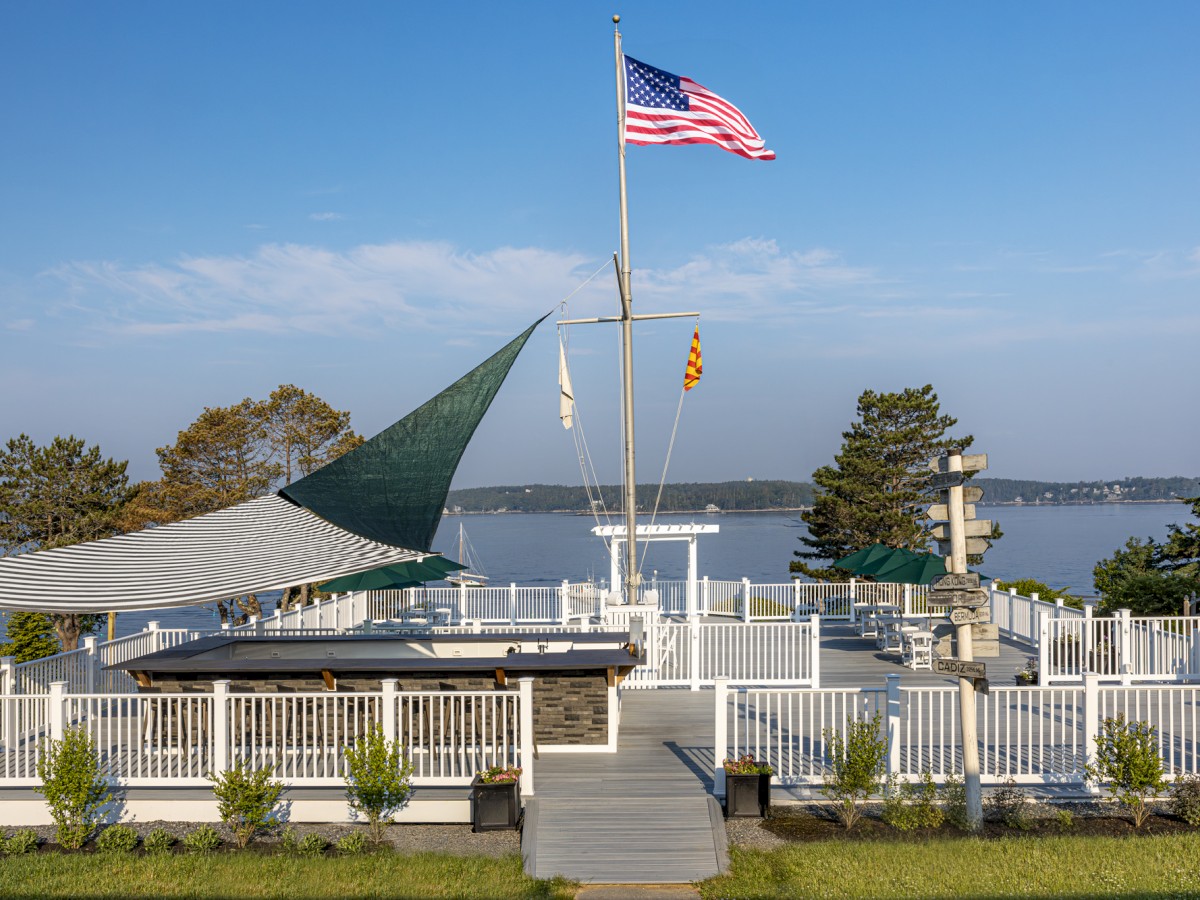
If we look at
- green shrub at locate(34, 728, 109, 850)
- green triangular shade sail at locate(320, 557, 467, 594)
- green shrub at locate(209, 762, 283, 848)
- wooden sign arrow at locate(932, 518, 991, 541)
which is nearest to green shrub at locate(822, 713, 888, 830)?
wooden sign arrow at locate(932, 518, 991, 541)

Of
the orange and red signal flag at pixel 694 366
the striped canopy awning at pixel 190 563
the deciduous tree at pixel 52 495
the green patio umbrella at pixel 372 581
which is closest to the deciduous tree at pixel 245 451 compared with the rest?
the deciduous tree at pixel 52 495

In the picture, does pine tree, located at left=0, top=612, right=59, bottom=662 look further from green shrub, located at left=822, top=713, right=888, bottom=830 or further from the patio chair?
green shrub, located at left=822, top=713, right=888, bottom=830

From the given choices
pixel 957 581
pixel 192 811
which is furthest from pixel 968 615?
pixel 192 811

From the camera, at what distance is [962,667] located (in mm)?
7605

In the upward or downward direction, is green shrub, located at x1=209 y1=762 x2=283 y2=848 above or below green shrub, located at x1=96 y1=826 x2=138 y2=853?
above

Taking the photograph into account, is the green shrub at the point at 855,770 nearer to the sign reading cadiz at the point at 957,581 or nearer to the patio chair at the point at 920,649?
the sign reading cadiz at the point at 957,581

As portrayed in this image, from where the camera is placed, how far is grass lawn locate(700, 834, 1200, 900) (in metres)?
6.34

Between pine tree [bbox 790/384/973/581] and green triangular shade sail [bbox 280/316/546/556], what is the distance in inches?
1063

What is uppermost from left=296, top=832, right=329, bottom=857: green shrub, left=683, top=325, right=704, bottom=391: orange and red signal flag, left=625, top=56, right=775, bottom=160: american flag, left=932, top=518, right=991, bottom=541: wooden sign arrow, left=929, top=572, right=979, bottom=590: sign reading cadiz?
left=625, top=56, right=775, bottom=160: american flag

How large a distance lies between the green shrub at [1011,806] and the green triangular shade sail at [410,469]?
6.09 m

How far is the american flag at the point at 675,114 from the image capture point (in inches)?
564

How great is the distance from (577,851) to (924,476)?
110 ft

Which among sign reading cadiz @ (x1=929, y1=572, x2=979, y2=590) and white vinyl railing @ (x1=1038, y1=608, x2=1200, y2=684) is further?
white vinyl railing @ (x1=1038, y1=608, x2=1200, y2=684)

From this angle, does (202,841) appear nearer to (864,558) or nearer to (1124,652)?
(1124,652)
